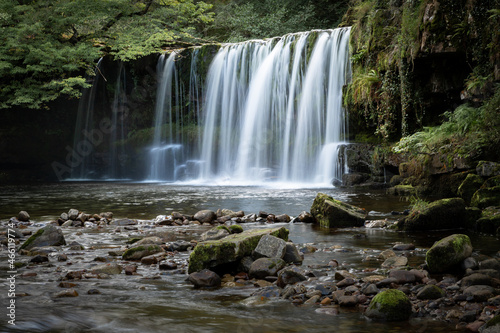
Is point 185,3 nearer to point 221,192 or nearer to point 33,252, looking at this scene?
point 221,192

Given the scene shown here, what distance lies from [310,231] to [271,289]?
3.41 m

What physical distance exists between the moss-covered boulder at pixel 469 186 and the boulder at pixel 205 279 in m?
5.53

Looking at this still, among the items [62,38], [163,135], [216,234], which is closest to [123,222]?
[216,234]

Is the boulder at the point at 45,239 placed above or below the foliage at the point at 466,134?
below

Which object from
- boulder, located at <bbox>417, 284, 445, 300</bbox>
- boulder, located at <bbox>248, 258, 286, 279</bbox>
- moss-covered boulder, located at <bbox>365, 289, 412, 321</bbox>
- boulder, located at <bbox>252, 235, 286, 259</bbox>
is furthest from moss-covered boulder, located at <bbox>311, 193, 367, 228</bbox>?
moss-covered boulder, located at <bbox>365, 289, 412, 321</bbox>

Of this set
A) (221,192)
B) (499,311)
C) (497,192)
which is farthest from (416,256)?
(221,192)

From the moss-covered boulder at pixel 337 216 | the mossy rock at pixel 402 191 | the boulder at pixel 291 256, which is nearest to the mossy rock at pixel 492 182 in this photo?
the moss-covered boulder at pixel 337 216

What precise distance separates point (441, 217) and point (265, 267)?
385cm

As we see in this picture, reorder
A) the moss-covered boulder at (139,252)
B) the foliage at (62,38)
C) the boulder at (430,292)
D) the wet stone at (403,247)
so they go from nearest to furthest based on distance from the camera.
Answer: the boulder at (430,292) < the moss-covered boulder at (139,252) < the wet stone at (403,247) < the foliage at (62,38)

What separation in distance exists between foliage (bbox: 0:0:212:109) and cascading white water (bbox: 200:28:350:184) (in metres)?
3.76

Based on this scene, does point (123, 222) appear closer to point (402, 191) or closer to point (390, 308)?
point (390, 308)

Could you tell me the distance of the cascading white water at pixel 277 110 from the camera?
18.0m

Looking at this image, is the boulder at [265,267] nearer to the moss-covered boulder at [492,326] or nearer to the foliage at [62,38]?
the moss-covered boulder at [492,326]

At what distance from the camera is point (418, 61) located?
11.9m
